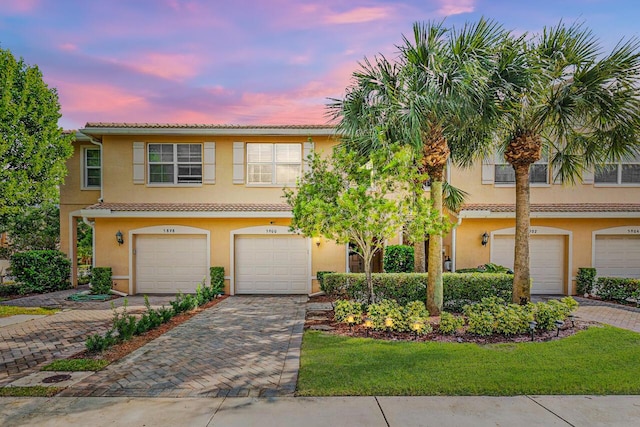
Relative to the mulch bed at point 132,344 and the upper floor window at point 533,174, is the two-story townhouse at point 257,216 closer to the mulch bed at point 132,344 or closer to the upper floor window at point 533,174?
the upper floor window at point 533,174

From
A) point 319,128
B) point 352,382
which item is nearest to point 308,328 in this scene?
point 352,382

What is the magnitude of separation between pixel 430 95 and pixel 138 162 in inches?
455

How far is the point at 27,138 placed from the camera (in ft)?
40.4

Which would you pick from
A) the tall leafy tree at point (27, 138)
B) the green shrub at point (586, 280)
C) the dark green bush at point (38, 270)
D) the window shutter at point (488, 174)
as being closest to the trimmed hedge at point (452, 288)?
the window shutter at point (488, 174)

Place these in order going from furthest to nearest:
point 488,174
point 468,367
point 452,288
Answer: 1. point 488,174
2. point 452,288
3. point 468,367

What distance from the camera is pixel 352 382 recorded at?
550cm

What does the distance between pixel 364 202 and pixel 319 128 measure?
6833 millimetres

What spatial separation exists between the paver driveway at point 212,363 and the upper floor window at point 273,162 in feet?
21.1

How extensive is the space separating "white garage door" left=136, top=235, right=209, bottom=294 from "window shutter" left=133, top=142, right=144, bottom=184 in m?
2.26

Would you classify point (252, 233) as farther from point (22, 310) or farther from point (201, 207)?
point (22, 310)

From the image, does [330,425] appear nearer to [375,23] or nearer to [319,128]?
[375,23]

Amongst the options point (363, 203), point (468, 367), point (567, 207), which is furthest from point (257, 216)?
point (567, 207)

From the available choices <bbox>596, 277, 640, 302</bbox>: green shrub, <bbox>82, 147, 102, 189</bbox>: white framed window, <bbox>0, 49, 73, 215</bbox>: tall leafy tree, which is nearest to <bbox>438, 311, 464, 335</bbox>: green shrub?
<bbox>596, 277, 640, 302</bbox>: green shrub

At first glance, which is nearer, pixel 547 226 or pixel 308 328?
pixel 308 328
